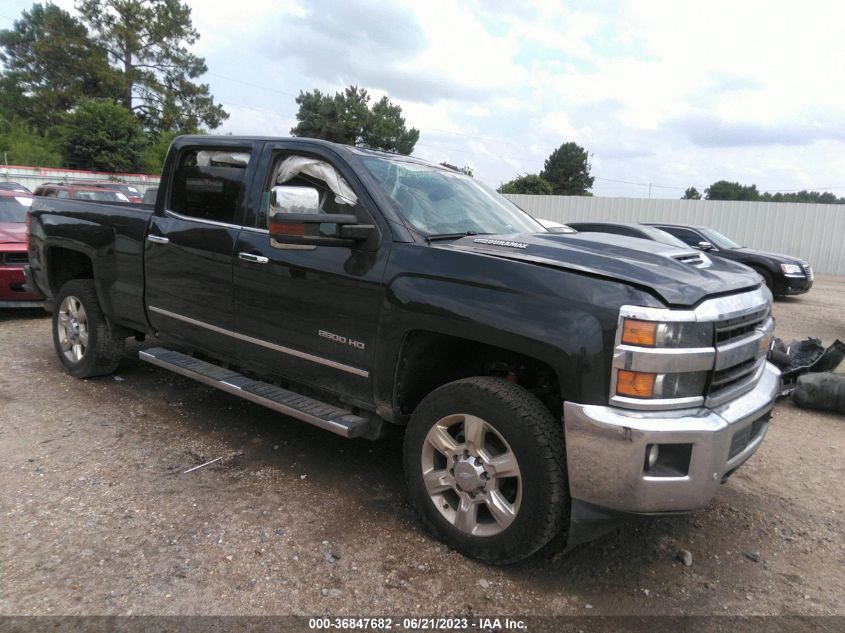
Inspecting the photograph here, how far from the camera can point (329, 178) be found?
3.50 m

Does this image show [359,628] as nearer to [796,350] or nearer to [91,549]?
[91,549]

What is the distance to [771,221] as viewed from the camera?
19453mm

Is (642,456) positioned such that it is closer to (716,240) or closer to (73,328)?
(73,328)

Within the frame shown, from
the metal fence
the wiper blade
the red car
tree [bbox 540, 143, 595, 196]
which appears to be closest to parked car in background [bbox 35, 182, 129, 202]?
the red car

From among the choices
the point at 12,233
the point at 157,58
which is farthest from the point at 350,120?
the point at 12,233

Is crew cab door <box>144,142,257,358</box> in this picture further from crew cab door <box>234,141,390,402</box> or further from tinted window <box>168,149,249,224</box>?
crew cab door <box>234,141,390,402</box>

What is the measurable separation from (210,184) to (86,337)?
6.79ft

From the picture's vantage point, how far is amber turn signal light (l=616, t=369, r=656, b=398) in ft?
7.77

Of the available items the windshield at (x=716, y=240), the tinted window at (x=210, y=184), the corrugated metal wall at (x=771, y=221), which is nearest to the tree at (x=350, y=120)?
the corrugated metal wall at (x=771, y=221)

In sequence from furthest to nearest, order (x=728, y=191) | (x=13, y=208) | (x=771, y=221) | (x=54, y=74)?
(x=728, y=191), (x=54, y=74), (x=771, y=221), (x=13, y=208)

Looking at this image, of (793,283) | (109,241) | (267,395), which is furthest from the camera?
(793,283)

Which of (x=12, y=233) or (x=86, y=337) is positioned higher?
(x=12, y=233)

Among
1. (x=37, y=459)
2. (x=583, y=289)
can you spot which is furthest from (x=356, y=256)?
(x=37, y=459)

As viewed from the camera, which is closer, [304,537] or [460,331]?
[460,331]
